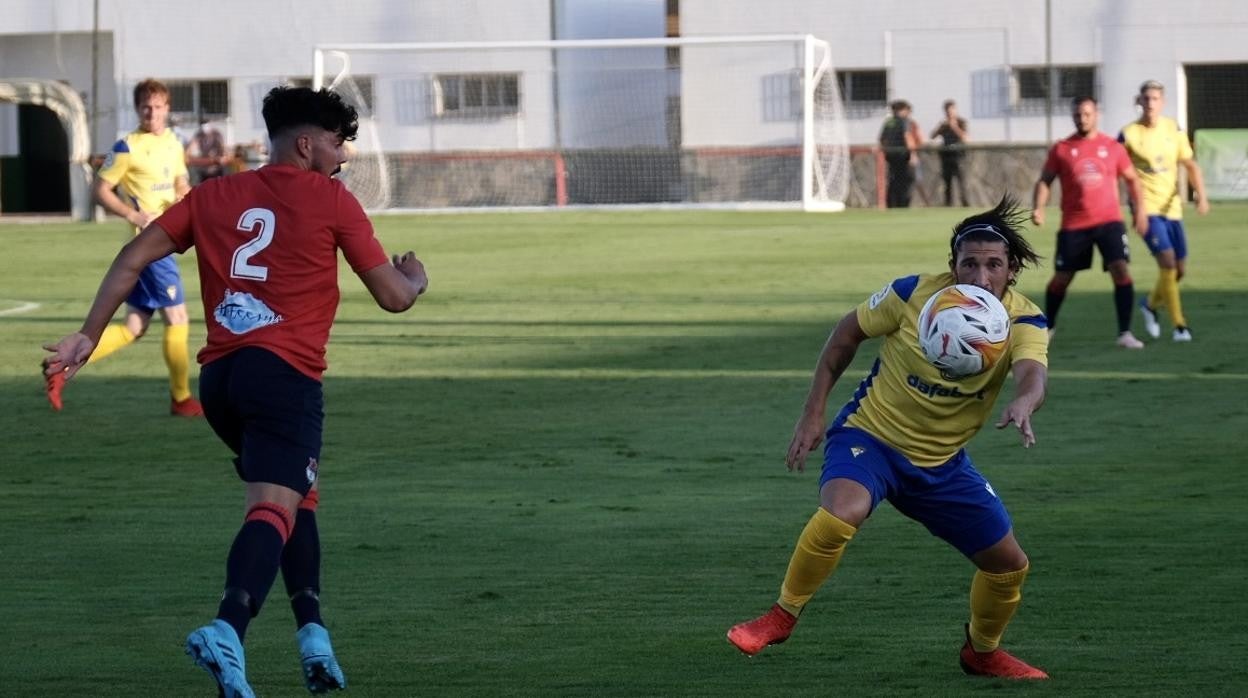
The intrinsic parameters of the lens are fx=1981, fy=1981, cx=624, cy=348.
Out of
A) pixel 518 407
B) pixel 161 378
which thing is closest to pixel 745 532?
pixel 518 407

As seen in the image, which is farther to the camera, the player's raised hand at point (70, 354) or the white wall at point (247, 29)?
the white wall at point (247, 29)

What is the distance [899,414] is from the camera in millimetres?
6125

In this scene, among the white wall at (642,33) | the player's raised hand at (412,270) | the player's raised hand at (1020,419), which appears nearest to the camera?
the player's raised hand at (1020,419)

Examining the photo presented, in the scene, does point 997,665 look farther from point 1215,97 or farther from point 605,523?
point 1215,97

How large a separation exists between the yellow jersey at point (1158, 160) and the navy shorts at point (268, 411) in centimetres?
1234

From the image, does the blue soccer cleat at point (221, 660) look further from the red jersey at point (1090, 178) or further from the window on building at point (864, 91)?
the window on building at point (864, 91)

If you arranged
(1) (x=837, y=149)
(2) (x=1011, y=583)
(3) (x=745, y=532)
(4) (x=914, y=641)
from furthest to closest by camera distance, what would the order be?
(1) (x=837, y=149)
(3) (x=745, y=532)
(4) (x=914, y=641)
(2) (x=1011, y=583)

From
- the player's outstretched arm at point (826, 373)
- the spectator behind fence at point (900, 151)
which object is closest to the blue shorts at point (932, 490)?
the player's outstretched arm at point (826, 373)

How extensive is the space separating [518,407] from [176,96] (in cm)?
3182

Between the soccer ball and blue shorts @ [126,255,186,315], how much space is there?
297 inches

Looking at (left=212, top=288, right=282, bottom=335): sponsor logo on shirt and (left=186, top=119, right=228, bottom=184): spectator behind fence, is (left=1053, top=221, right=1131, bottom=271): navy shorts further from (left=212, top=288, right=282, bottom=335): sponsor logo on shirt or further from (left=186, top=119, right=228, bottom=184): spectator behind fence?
(left=186, top=119, right=228, bottom=184): spectator behind fence

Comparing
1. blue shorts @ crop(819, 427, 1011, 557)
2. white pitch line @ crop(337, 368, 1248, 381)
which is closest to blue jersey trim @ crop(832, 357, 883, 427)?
blue shorts @ crop(819, 427, 1011, 557)

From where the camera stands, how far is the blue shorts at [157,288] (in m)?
12.5

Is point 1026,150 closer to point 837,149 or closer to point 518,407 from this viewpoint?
point 837,149
